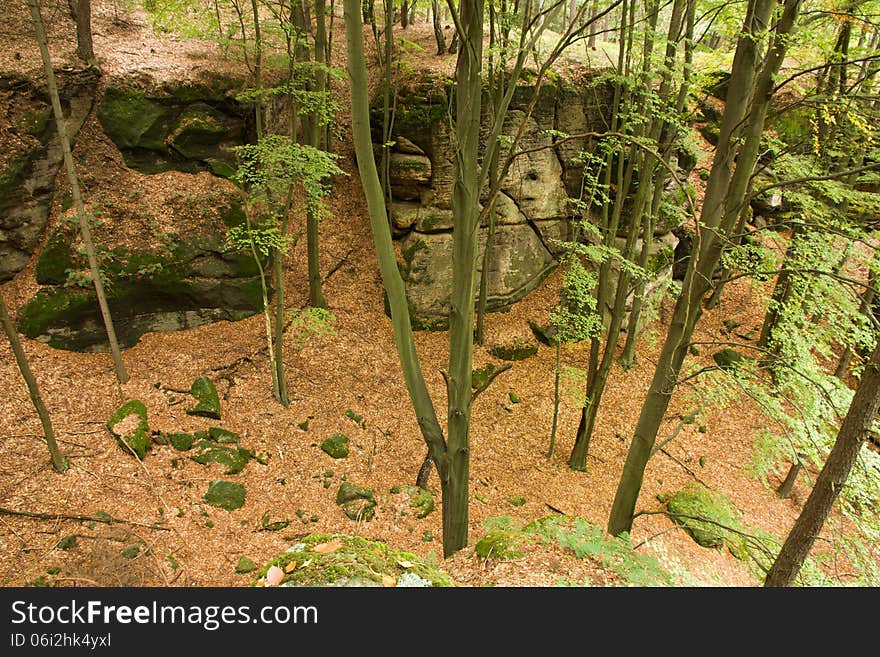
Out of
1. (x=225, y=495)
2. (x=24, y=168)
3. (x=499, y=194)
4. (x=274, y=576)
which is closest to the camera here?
(x=274, y=576)

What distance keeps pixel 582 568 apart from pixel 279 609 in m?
2.37

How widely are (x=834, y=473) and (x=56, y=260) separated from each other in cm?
1242

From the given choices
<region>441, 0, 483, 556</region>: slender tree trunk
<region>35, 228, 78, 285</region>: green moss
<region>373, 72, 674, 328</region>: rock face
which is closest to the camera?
<region>441, 0, 483, 556</region>: slender tree trunk

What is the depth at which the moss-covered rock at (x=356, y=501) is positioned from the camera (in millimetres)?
7562

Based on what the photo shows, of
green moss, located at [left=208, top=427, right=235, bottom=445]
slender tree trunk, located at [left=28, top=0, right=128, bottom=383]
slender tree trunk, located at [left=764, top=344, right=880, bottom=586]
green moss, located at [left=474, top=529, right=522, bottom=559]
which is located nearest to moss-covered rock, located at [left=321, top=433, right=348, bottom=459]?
green moss, located at [left=208, top=427, right=235, bottom=445]

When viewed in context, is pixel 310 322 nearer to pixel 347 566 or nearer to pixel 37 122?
pixel 37 122

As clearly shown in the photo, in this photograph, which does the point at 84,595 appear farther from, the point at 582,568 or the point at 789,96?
the point at 789,96

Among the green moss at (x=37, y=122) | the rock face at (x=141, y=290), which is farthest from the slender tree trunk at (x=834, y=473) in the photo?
the green moss at (x=37, y=122)

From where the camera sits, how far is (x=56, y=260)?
9.09 metres

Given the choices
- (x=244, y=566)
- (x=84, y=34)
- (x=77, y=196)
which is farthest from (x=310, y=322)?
(x=84, y=34)

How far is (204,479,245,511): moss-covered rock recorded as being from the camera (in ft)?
23.4

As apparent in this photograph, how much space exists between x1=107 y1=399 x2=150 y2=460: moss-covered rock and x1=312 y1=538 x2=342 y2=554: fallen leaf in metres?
6.14

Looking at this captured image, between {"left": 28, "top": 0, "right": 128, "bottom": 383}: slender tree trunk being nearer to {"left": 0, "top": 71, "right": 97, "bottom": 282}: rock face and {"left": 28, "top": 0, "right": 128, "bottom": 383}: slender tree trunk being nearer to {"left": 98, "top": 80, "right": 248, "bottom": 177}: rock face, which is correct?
{"left": 0, "top": 71, "right": 97, "bottom": 282}: rock face

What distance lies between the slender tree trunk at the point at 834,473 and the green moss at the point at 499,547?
7.85ft
